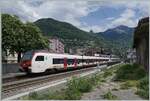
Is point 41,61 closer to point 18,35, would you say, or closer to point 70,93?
point 70,93

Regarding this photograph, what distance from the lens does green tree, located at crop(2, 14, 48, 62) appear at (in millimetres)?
63000

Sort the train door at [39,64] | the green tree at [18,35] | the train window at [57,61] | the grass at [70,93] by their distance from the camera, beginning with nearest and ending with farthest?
the grass at [70,93]
the train door at [39,64]
the train window at [57,61]
the green tree at [18,35]

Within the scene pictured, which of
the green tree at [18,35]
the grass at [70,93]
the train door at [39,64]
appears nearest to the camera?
the grass at [70,93]

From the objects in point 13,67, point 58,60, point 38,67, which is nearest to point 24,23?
point 13,67

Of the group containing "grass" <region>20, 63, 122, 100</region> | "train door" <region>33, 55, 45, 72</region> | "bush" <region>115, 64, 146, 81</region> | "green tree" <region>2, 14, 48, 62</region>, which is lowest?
"grass" <region>20, 63, 122, 100</region>

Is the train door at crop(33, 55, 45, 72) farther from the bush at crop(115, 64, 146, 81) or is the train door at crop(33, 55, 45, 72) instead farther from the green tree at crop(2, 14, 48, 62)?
the green tree at crop(2, 14, 48, 62)

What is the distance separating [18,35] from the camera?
213ft

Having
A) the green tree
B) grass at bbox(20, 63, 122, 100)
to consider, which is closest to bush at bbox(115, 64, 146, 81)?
grass at bbox(20, 63, 122, 100)

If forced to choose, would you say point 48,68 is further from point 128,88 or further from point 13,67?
point 128,88

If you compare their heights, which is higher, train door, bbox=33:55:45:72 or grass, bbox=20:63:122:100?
train door, bbox=33:55:45:72

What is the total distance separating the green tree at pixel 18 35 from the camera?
63.0 m

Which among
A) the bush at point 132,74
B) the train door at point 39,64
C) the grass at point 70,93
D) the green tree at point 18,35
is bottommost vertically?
the grass at point 70,93

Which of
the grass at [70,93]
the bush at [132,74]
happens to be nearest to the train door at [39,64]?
the bush at [132,74]

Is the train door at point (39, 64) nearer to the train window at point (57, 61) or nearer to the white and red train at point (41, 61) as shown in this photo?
the white and red train at point (41, 61)
